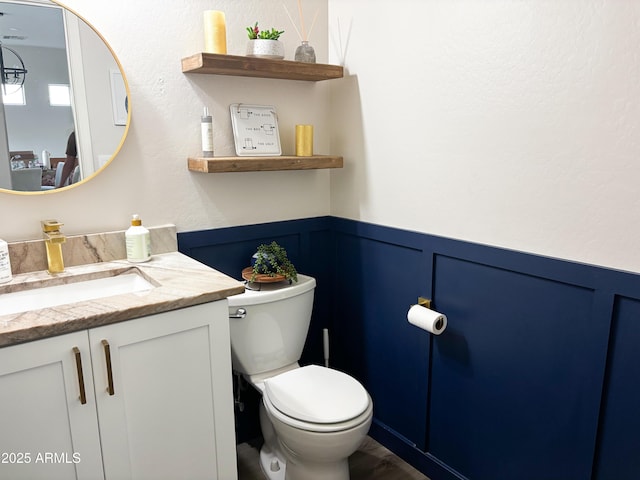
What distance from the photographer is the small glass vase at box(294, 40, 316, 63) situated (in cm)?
204

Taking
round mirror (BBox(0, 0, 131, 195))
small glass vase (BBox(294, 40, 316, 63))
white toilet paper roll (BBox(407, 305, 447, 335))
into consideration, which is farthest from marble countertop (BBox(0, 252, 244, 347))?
small glass vase (BBox(294, 40, 316, 63))

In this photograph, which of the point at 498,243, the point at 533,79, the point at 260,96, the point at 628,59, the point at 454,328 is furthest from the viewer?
the point at 260,96

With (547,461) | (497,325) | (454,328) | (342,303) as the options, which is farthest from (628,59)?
(342,303)

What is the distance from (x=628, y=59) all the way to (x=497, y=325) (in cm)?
86

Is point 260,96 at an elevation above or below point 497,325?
above

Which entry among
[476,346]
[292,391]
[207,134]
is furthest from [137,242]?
[476,346]

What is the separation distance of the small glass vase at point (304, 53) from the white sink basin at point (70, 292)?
1071 mm

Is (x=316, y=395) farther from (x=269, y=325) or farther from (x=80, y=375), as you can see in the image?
(x=80, y=375)

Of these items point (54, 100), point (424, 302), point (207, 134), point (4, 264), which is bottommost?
point (424, 302)

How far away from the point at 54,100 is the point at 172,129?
40 cm

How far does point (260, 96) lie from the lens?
82.0 inches

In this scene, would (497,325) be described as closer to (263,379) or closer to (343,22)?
(263,379)

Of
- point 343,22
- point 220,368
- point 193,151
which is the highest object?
point 343,22

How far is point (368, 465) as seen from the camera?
82.6 inches
